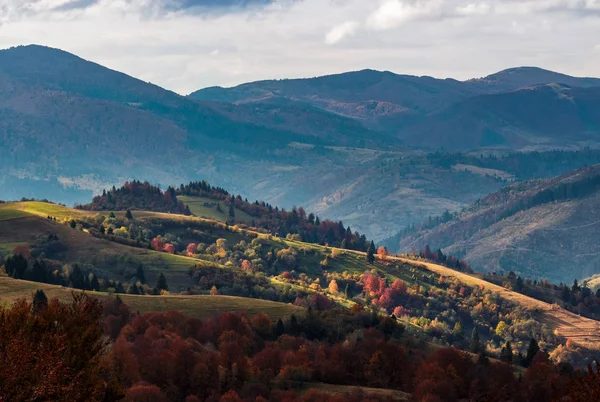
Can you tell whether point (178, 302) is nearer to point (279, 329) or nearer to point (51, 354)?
point (279, 329)

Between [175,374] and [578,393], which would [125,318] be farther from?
[578,393]

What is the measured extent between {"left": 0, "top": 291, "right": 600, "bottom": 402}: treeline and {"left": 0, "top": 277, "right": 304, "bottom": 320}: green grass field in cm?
757

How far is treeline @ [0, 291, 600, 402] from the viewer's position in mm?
70312

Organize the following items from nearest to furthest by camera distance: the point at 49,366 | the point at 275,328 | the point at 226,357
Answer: the point at 49,366
the point at 226,357
the point at 275,328

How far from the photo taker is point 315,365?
13850cm

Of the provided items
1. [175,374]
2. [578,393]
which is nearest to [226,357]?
[175,374]

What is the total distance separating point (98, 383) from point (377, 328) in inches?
4546

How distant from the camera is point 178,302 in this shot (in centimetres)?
18088

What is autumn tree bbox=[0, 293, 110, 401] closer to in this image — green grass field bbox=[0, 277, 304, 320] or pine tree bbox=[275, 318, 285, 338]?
pine tree bbox=[275, 318, 285, 338]

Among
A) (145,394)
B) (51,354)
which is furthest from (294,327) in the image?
(51,354)

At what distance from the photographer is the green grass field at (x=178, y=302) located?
170 m

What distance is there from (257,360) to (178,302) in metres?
46.5

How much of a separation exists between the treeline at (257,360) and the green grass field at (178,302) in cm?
757

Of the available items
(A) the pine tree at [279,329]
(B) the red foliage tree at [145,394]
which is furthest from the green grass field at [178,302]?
(B) the red foliage tree at [145,394]
